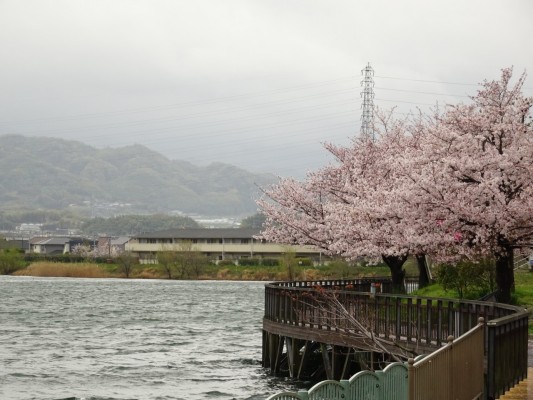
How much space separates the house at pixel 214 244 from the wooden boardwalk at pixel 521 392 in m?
144

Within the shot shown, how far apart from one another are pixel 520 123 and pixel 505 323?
17580 mm

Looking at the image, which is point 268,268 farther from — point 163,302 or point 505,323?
point 505,323

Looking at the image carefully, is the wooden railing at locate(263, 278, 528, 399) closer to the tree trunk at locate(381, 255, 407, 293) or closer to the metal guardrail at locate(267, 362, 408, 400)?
the metal guardrail at locate(267, 362, 408, 400)

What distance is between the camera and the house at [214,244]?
17088 cm

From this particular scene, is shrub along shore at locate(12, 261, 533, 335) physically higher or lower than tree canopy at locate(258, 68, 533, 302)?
lower

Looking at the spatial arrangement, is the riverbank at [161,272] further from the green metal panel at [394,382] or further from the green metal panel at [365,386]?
the green metal panel at [365,386]

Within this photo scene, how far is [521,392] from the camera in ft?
66.1

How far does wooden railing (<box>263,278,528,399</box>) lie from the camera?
764 inches

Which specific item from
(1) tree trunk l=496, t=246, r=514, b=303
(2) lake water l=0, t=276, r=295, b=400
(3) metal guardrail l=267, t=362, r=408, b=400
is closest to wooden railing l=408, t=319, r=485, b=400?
(3) metal guardrail l=267, t=362, r=408, b=400

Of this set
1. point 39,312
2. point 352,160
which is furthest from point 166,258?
point 352,160

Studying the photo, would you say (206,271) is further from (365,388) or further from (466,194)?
(365,388)

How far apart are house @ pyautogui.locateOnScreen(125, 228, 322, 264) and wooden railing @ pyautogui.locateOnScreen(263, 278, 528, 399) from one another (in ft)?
419

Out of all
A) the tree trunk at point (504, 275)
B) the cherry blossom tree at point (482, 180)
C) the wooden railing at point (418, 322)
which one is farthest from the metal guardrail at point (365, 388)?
the tree trunk at point (504, 275)

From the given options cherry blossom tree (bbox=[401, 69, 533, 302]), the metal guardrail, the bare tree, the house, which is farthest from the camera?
the house
